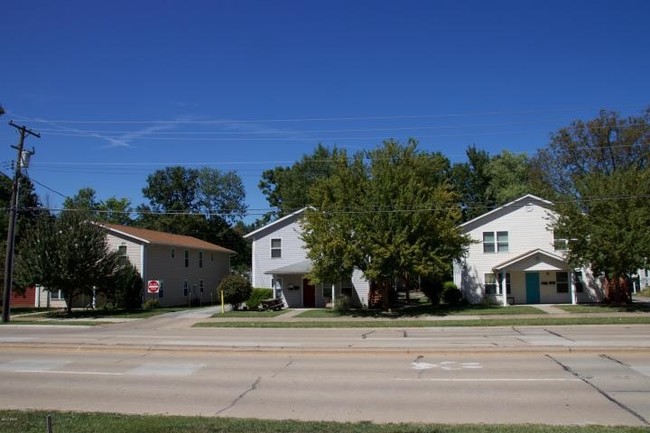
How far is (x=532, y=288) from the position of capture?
1575 inches

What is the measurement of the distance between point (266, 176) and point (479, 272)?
45.2m

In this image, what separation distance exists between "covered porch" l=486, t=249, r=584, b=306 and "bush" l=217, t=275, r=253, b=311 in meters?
16.7

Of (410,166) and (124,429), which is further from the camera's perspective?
(410,166)

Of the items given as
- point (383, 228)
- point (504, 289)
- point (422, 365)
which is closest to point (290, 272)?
point (383, 228)

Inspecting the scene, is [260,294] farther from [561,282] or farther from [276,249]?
[561,282]

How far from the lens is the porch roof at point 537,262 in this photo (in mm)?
37938

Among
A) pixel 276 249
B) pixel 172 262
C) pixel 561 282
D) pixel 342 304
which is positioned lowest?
pixel 342 304

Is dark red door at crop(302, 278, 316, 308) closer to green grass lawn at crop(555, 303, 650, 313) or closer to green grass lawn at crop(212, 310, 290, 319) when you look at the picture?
green grass lawn at crop(212, 310, 290, 319)

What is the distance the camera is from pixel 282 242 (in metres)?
43.8

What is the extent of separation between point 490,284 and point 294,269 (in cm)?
1364

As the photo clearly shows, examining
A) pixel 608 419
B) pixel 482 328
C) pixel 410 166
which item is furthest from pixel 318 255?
pixel 608 419

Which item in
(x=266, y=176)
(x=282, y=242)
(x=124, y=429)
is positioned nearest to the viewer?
(x=124, y=429)

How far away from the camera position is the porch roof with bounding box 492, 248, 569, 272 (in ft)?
124

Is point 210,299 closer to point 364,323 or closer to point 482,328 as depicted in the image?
point 364,323
